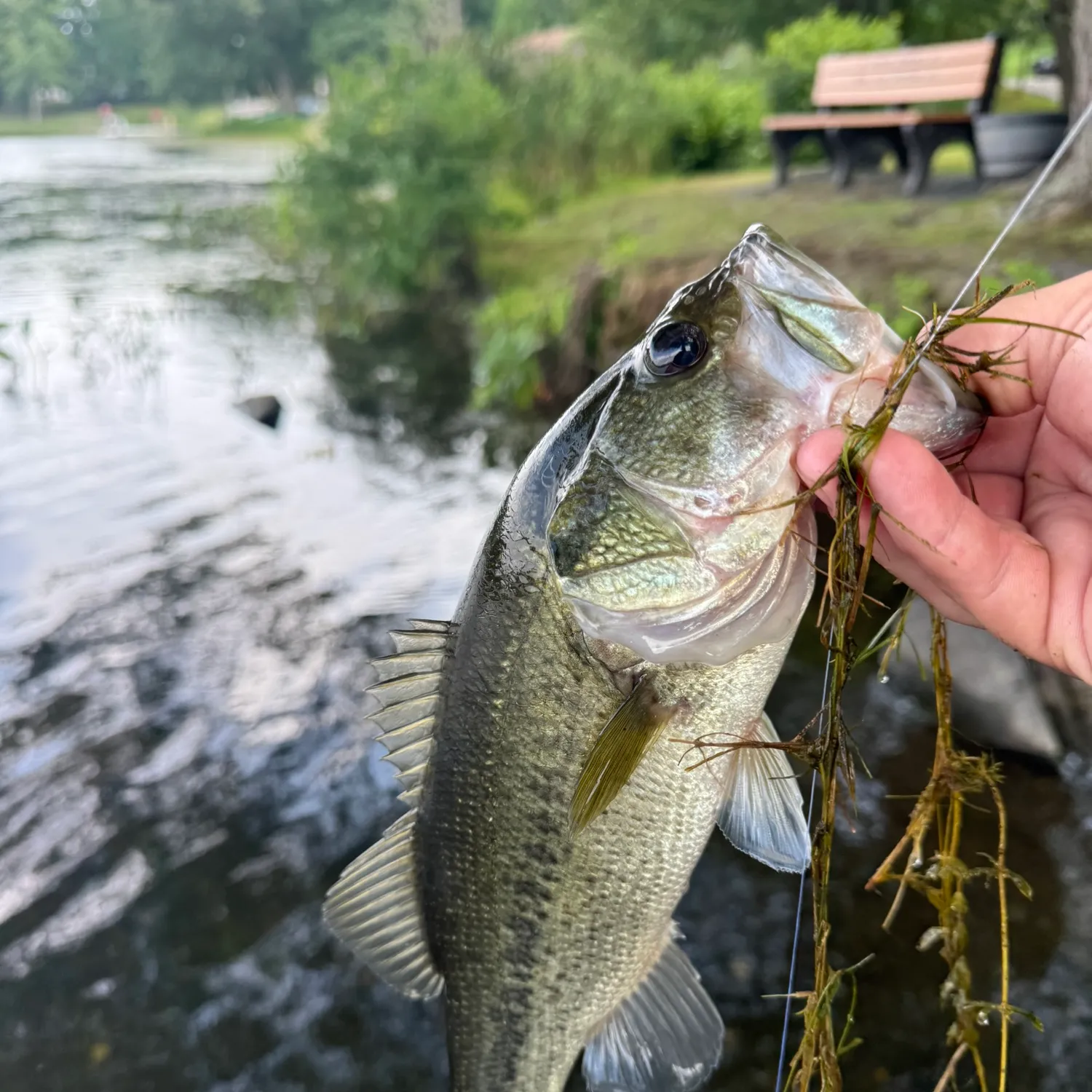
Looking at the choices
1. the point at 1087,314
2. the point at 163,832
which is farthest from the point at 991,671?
the point at 163,832

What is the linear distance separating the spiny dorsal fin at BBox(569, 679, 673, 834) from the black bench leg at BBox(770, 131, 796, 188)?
35.1 ft

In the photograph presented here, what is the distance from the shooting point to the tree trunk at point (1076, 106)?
21.0 feet

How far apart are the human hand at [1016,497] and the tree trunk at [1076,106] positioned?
587 cm

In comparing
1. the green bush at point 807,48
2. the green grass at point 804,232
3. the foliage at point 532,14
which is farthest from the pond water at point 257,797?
the foliage at point 532,14

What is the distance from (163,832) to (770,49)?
17.5 m

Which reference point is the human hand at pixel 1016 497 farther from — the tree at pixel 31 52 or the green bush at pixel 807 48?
the tree at pixel 31 52

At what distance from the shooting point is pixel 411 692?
172 centimetres

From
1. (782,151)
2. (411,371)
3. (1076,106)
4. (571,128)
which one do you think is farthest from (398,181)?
(1076,106)

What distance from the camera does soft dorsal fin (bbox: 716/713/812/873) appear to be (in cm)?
165

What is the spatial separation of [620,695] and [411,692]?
434mm

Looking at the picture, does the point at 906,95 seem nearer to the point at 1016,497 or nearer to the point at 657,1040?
the point at 1016,497

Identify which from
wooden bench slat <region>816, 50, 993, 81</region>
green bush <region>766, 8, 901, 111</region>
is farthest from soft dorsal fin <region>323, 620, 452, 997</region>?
green bush <region>766, 8, 901, 111</region>

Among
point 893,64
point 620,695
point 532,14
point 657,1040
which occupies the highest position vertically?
point 532,14

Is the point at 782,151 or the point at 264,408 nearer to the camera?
the point at 264,408
